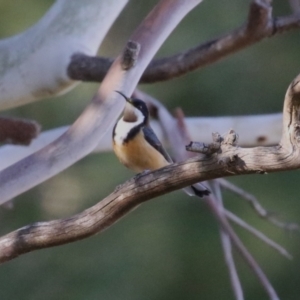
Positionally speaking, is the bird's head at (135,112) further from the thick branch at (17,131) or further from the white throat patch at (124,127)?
the thick branch at (17,131)

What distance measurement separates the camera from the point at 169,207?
4.46 meters

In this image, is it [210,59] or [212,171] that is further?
[210,59]

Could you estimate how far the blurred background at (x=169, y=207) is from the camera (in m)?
4.40

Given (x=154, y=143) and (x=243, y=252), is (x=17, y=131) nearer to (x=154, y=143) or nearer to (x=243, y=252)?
(x=154, y=143)

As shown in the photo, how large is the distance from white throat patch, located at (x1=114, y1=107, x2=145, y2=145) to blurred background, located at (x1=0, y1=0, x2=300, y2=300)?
2337 millimetres

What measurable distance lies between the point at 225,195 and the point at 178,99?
56 cm

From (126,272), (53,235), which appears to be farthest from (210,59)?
(126,272)

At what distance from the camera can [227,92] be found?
4.52 m

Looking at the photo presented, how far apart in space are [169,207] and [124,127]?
2538mm

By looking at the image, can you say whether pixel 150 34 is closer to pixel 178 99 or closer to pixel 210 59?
pixel 210 59

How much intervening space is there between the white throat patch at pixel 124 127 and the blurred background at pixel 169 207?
2337 mm

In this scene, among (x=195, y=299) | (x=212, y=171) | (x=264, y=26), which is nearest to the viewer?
(x=212, y=171)

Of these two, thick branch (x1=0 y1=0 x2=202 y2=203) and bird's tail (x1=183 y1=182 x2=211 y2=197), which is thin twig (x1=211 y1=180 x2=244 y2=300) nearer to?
bird's tail (x1=183 y1=182 x2=211 y2=197)

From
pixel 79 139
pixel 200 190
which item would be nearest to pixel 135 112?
pixel 79 139
